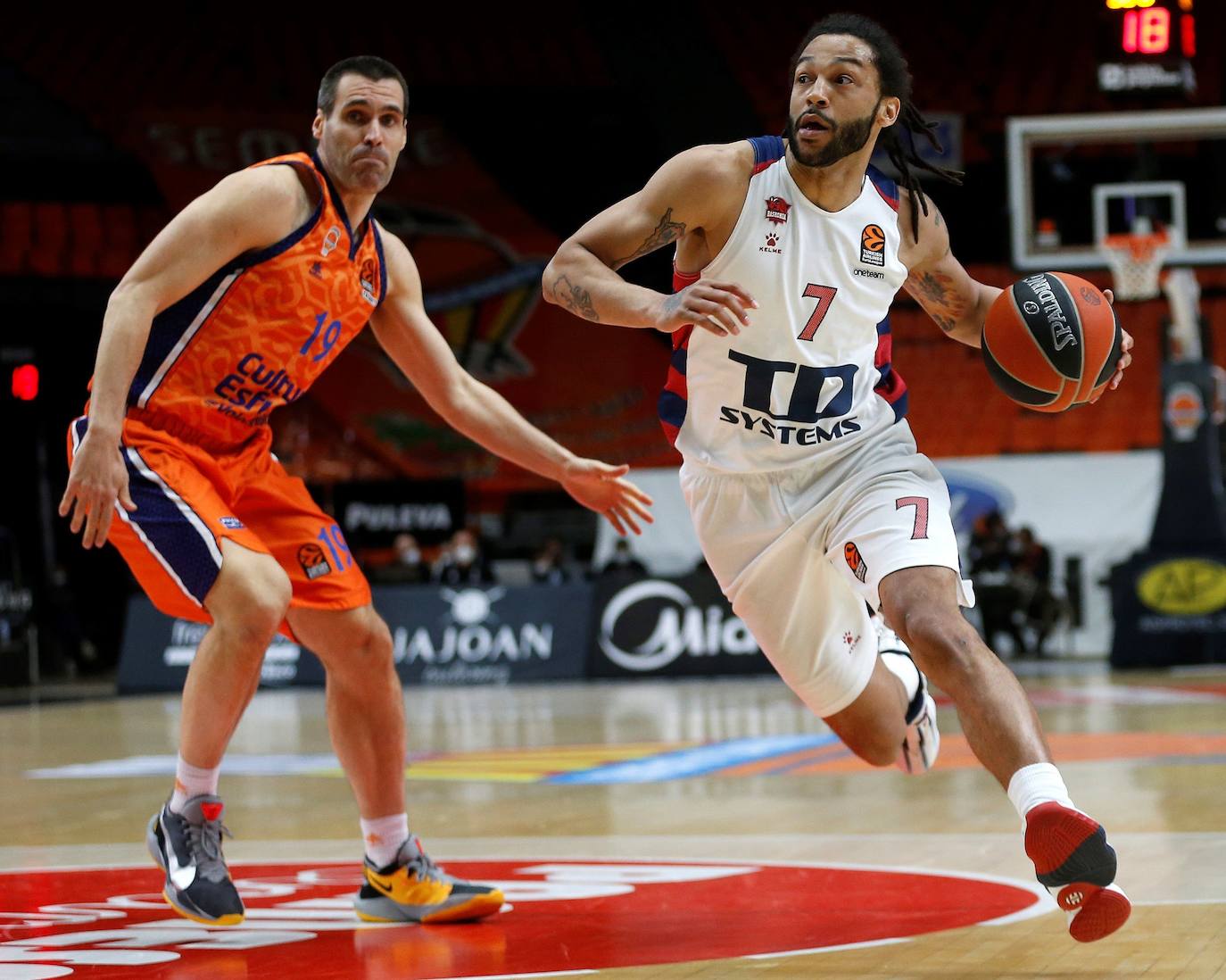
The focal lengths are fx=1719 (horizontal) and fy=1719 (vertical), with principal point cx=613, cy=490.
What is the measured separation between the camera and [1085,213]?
15867mm

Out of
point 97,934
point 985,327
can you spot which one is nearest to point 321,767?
point 97,934

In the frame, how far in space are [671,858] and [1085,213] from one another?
1174 centimetres

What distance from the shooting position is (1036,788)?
11.6ft

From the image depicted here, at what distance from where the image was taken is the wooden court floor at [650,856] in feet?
12.8

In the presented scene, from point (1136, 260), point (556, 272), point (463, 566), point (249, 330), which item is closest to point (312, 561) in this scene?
point (249, 330)

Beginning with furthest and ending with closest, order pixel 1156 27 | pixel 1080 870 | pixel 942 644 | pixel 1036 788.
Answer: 1. pixel 1156 27
2. pixel 942 644
3. pixel 1036 788
4. pixel 1080 870

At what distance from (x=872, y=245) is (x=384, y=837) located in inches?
81.2

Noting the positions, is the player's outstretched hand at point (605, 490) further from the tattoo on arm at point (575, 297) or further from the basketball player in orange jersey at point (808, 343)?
the tattoo on arm at point (575, 297)

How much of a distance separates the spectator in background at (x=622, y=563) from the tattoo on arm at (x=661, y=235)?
41.0ft

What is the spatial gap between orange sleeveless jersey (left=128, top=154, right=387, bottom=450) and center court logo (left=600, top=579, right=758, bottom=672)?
1141 centimetres

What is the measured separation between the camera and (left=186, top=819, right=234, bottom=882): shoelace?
432 centimetres

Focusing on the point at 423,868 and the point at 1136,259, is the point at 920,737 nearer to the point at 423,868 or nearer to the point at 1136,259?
the point at 423,868

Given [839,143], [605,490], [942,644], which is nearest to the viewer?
[942,644]

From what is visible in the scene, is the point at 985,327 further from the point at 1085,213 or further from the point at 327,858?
the point at 1085,213
